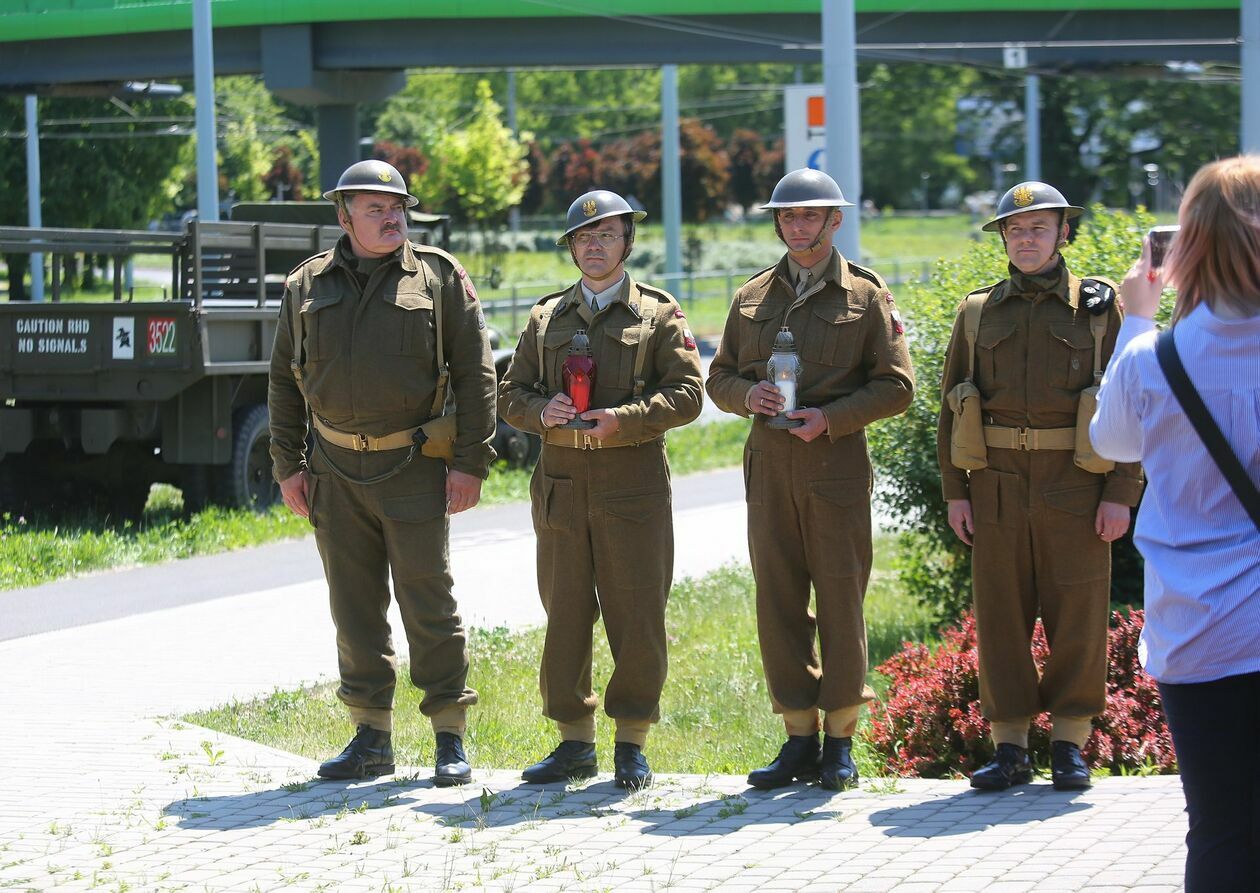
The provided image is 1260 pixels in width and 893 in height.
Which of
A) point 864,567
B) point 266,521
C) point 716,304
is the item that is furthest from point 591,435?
point 716,304

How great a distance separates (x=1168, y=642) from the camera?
3.66m

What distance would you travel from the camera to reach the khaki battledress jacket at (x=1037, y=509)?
5.83m

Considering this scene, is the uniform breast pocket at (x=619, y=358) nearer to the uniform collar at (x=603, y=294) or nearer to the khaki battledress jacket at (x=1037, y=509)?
the uniform collar at (x=603, y=294)

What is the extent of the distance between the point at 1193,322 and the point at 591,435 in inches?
107

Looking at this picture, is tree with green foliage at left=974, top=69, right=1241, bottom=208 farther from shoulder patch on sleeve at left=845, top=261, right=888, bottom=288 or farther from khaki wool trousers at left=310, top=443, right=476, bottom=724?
khaki wool trousers at left=310, top=443, right=476, bottom=724

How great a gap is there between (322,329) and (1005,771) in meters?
2.86

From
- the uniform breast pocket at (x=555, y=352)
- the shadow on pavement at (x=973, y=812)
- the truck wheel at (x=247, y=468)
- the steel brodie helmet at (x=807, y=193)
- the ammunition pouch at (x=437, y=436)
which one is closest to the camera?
the shadow on pavement at (x=973, y=812)

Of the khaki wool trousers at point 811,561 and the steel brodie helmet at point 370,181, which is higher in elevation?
the steel brodie helmet at point 370,181

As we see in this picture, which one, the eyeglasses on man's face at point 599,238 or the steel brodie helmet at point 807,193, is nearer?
the steel brodie helmet at point 807,193

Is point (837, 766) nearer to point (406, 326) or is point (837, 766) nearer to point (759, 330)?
point (759, 330)

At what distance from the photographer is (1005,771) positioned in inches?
234

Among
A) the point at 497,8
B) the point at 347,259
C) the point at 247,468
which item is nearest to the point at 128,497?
the point at 247,468

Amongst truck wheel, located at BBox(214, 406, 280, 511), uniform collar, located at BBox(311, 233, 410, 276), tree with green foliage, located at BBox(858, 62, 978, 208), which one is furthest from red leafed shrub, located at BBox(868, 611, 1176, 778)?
tree with green foliage, located at BBox(858, 62, 978, 208)

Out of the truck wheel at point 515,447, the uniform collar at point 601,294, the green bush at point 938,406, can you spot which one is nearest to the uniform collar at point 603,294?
the uniform collar at point 601,294
